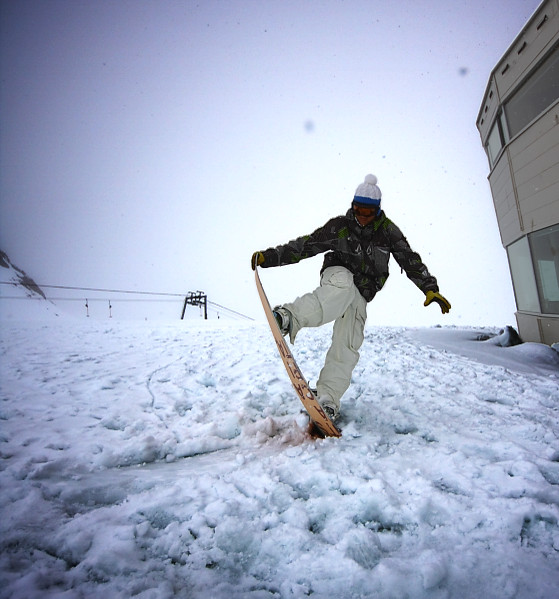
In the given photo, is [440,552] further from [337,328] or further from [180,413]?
[180,413]

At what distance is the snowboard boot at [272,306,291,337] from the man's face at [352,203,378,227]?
3.98 ft

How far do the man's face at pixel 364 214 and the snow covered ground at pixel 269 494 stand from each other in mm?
1839

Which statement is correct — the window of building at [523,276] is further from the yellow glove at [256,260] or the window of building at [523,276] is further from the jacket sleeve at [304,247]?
the yellow glove at [256,260]

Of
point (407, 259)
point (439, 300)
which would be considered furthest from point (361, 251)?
point (439, 300)

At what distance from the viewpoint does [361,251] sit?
302 cm

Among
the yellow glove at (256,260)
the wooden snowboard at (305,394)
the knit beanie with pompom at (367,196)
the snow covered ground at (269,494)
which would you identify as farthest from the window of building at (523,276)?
the wooden snowboard at (305,394)

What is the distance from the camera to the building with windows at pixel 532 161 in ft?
18.7

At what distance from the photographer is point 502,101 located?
6.98m

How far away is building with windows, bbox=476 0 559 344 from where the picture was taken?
18.7ft

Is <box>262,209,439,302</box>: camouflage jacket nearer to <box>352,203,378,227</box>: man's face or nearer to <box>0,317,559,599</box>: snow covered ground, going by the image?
<box>352,203,378,227</box>: man's face

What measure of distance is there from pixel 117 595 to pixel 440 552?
4.05 feet

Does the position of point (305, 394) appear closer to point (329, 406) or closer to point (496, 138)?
point (329, 406)

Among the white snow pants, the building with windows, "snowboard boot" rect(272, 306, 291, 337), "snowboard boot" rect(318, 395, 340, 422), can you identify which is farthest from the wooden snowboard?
the building with windows

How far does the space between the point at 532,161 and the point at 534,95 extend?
126 cm
